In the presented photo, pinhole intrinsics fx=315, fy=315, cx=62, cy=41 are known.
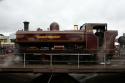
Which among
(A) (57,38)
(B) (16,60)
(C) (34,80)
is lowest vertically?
(C) (34,80)

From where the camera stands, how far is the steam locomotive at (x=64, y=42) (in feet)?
60.9

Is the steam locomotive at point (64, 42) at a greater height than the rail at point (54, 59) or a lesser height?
greater

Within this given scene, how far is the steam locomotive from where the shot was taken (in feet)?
60.9

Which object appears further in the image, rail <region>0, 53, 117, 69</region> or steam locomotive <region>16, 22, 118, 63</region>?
steam locomotive <region>16, 22, 118, 63</region>

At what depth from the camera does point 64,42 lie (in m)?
18.9

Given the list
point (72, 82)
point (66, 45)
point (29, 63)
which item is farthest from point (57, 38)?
point (72, 82)

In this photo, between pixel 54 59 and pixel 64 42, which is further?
pixel 64 42

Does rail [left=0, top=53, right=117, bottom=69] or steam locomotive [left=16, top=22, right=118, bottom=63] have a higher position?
steam locomotive [left=16, top=22, right=118, bottom=63]

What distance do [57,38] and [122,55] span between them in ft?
15.1

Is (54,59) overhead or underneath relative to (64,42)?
underneath

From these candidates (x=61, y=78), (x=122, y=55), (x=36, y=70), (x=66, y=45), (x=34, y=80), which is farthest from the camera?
(x=122, y=55)

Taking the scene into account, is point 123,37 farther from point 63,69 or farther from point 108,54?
point 63,69

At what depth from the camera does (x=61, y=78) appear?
1639 centimetres

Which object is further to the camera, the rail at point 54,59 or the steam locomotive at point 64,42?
the steam locomotive at point 64,42
